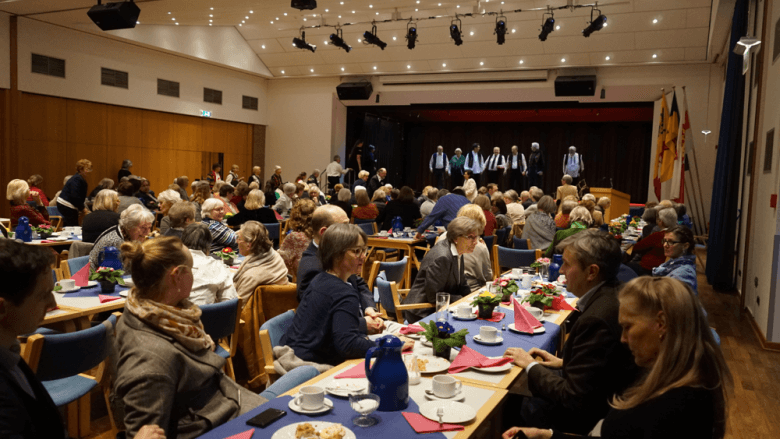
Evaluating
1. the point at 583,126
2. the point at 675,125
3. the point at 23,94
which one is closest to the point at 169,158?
the point at 23,94

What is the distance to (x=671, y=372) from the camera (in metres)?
1.56

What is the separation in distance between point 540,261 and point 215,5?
9.76 m

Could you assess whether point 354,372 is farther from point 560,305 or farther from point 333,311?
point 560,305

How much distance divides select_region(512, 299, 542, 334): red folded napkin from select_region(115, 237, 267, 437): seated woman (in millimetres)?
1575

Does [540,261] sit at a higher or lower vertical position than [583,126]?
lower

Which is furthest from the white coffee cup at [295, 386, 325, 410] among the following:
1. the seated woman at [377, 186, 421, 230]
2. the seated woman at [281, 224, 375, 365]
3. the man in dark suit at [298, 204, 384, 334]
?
the seated woman at [377, 186, 421, 230]

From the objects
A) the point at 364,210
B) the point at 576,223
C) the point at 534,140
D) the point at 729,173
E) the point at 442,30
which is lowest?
the point at 364,210

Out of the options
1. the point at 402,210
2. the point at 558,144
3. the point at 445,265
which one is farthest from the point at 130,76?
the point at 558,144

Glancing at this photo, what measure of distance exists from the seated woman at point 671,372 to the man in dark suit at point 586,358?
373mm

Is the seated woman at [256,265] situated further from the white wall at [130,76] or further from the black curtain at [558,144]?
the black curtain at [558,144]

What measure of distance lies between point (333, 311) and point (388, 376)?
641 mm

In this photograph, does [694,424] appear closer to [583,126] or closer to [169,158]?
[169,158]

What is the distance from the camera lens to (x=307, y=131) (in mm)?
18062

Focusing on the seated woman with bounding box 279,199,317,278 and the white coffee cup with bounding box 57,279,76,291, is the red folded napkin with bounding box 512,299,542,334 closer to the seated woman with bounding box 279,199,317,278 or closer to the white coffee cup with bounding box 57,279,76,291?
the seated woman with bounding box 279,199,317,278
